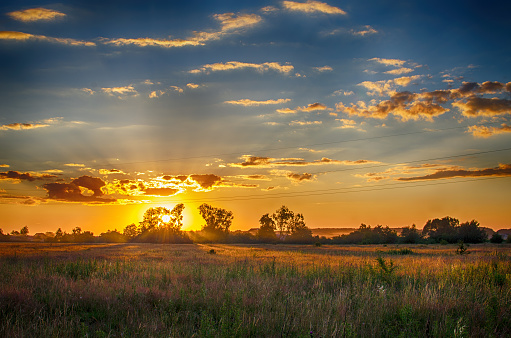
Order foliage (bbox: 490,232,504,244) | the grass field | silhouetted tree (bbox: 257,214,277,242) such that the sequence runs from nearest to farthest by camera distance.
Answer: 1. the grass field
2. foliage (bbox: 490,232,504,244)
3. silhouetted tree (bbox: 257,214,277,242)

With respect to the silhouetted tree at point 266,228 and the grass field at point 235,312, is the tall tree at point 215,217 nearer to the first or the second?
the silhouetted tree at point 266,228

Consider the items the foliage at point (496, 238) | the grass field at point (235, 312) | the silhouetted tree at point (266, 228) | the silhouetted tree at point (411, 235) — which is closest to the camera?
the grass field at point (235, 312)

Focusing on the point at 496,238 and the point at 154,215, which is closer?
the point at 496,238

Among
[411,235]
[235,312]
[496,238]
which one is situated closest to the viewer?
[235,312]

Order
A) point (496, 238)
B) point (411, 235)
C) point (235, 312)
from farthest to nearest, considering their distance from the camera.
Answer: point (411, 235), point (496, 238), point (235, 312)

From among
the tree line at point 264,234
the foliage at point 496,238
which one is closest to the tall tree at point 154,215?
the tree line at point 264,234

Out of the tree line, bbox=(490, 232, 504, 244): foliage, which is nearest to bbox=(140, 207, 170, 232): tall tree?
the tree line

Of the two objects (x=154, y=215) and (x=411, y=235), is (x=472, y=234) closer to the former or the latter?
(x=411, y=235)

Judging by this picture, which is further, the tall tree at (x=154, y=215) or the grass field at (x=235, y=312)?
the tall tree at (x=154, y=215)

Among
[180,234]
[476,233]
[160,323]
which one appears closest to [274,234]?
[180,234]

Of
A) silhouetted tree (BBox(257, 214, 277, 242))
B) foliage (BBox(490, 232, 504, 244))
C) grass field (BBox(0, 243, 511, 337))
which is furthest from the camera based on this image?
silhouetted tree (BBox(257, 214, 277, 242))

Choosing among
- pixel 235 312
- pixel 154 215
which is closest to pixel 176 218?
pixel 154 215

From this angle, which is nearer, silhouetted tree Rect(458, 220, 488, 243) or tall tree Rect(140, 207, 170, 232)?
silhouetted tree Rect(458, 220, 488, 243)

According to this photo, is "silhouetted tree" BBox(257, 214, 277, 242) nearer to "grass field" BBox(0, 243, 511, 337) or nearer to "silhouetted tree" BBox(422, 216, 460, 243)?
"silhouetted tree" BBox(422, 216, 460, 243)
